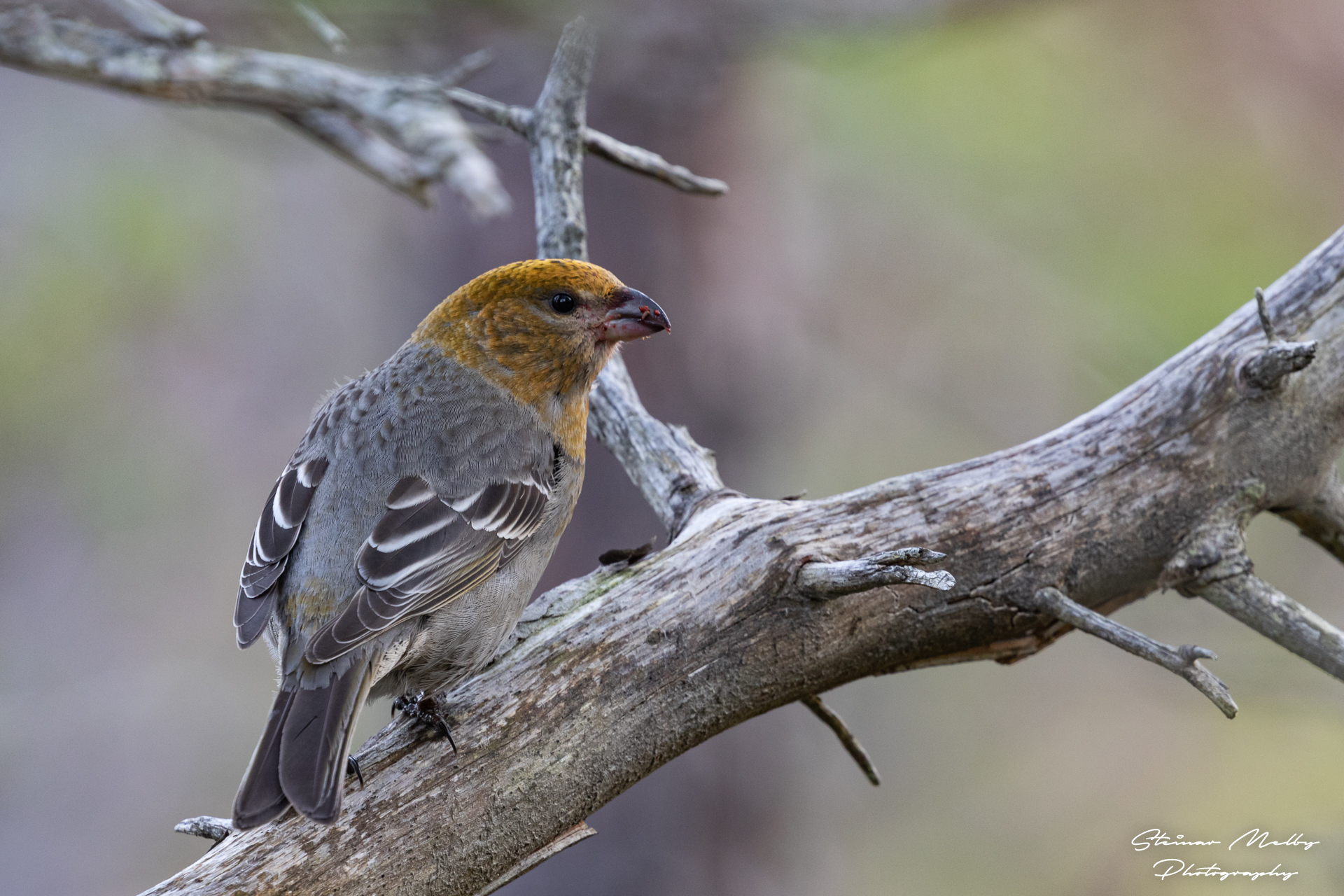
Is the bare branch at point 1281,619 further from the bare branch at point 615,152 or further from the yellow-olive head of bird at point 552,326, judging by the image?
the bare branch at point 615,152

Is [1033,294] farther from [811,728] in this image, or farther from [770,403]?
[811,728]

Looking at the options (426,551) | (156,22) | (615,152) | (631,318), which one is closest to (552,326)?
(631,318)

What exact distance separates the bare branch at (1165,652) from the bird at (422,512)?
1.65 metres

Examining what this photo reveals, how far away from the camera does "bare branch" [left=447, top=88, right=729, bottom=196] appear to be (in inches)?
159

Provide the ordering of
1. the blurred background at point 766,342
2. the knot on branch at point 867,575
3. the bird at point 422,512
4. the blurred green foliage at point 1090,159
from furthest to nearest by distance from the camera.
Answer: the blurred green foliage at point 1090,159 → the blurred background at point 766,342 → the bird at point 422,512 → the knot on branch at point 867,575

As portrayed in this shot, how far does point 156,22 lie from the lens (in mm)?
3803

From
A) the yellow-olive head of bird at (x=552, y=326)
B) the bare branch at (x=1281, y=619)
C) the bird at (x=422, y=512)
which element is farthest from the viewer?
the yellow-olive head of bird at (x=552, y=326)

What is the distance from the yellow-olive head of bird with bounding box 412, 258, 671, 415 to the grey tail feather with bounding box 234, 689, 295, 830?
1.61 meters

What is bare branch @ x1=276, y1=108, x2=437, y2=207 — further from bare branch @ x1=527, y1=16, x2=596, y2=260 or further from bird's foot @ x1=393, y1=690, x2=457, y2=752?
bird's foot @ x1=393, y1=690, x2=457, y2=752

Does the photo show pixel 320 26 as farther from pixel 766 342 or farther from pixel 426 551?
pixel 766 342

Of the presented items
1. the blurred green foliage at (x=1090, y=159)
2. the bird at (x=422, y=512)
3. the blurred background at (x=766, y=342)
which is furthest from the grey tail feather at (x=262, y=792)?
the blurred green foliage at (x=1090, y=159)

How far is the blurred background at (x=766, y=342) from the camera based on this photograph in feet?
20.4

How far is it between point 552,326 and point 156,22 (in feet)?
5.49

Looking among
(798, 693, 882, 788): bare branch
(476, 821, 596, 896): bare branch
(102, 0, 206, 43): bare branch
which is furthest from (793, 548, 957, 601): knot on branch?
(102, 0, 206, 43): bare branch
